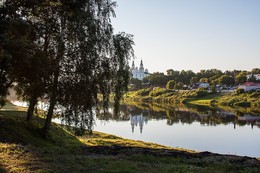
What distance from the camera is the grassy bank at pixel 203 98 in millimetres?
125525

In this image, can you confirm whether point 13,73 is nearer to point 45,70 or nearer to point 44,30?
point 45,70

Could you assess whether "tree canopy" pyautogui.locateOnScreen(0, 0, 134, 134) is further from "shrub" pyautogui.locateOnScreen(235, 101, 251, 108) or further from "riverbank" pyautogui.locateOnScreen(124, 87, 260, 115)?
"shrub" pyautogui.locateOnScreen(235, 101, 251, 108)

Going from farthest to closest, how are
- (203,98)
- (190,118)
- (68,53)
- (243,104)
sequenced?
(203,98), (243,104), (190,118), (68,53)

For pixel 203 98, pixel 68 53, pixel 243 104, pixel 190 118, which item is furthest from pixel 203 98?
pixel 68 53

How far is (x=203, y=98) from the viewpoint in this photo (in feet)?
486

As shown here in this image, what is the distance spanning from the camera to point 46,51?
73.6ft

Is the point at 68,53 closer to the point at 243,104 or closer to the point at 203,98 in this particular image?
the point at 243,104

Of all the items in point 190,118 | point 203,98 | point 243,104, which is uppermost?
point 203,98

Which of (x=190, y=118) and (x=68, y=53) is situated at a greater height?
(x=68, y=53)

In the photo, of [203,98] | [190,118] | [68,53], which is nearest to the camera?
[68,53]

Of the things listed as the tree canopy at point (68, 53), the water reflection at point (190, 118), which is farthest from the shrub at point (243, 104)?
the tree canopy at point (68, 53)

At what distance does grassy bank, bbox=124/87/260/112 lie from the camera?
126m

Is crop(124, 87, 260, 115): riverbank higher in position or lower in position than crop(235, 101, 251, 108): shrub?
higher

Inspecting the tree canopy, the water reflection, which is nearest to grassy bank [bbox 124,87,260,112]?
the water reflection
